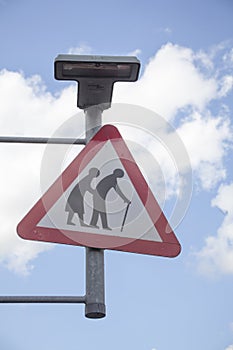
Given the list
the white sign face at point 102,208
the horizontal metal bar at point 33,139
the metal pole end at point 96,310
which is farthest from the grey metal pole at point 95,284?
the horizontal metal bar at point 33,139

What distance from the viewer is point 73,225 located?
3145 millimetres

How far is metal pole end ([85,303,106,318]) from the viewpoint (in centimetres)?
305

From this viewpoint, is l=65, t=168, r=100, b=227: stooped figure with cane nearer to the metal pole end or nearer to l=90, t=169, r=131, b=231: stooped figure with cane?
l=90, t=169, r=131, b=231: stooped figure with cane

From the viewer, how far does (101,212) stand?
315 centimetres

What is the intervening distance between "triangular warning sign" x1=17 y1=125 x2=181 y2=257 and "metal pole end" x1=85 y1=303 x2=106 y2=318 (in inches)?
10.5

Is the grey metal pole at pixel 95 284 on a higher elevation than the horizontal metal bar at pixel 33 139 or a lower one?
lower

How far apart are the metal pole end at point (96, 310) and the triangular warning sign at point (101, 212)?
0.88 ft

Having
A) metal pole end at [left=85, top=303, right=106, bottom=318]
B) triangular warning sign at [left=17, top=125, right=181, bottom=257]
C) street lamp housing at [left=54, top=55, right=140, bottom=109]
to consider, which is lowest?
metal pole end at [left=85, top=303, right=106, bottom=318]

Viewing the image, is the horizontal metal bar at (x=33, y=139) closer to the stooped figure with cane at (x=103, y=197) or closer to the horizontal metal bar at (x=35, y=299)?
the stooped figure with cane at (x=103, y=197)

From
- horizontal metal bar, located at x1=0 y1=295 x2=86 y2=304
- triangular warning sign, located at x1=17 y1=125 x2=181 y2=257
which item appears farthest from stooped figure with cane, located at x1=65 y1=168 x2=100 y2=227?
horizontal metal bar, located at x1=0 y1=295 x2=86 y2=304

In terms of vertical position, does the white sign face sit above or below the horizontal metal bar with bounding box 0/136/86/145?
below

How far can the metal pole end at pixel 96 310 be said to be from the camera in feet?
10.0

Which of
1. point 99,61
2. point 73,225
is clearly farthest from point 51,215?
point 99,61

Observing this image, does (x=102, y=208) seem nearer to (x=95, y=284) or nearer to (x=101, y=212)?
(x=101, y=212)
